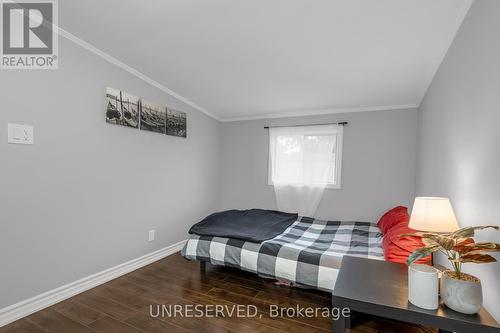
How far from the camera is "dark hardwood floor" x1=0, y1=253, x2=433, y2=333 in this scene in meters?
1.81

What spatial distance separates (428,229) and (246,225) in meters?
1.90

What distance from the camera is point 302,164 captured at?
387 cm

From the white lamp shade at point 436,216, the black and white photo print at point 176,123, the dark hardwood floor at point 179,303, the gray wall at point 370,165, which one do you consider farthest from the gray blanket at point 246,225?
the white lamp shade at point 436,216

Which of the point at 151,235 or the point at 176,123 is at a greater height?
the point at 176,123

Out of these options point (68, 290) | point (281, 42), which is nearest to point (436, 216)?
point (281, 42)

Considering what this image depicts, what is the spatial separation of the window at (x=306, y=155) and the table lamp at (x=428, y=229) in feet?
7.31

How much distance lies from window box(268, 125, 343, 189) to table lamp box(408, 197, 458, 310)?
7.31 feet

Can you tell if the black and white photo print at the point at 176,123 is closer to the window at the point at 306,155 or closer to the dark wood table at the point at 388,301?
the window at the point at 306,155

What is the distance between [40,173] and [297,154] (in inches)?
123

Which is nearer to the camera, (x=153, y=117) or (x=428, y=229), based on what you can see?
(x=428, y=229)

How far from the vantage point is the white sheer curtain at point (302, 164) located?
374cm

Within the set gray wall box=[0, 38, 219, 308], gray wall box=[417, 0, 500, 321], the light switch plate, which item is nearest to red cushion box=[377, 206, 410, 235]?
gray wall box=[417, 0, 500, 321]

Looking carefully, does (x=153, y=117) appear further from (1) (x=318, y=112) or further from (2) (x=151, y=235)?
(1) (x=318, y=112)

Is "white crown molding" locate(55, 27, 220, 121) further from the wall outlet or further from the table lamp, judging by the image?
the table lamp
